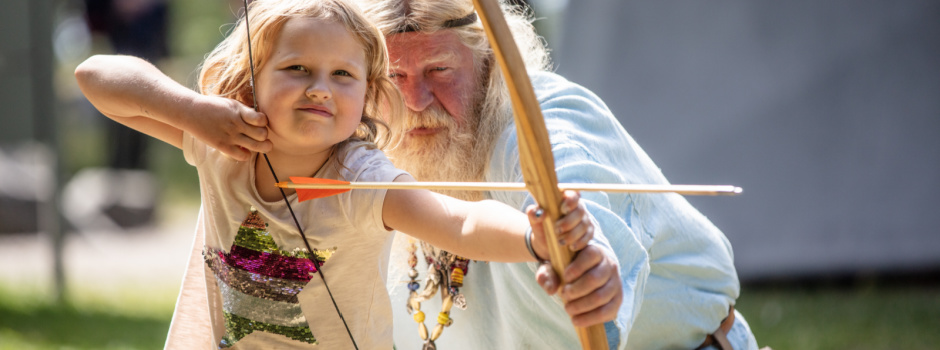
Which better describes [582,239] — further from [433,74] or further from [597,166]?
[433,74]

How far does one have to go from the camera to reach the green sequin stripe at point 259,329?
1.52 metres

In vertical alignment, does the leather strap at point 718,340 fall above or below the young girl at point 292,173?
below

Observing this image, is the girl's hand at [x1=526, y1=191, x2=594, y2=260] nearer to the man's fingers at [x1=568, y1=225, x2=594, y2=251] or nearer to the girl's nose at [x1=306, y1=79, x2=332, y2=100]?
the man's fingers at [x1=568, y1=225, x2=594, y2=251]

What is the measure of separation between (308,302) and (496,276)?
1.93 feet

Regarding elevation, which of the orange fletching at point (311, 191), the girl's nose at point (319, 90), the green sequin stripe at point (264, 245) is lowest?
the green sequin stripe at point (264, 245)

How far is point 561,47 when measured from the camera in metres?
4.83

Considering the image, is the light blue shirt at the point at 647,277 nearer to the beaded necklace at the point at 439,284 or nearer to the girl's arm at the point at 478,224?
the beaded necklace at the point at 439,284

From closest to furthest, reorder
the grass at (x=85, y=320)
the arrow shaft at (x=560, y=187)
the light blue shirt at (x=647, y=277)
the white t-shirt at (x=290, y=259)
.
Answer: the arrow shaft at (x=560, y=187)
the white t-shirt at (x=290, y=259)
the light blue shirt at (x=647, y=277)
the grass at (x=85, y=320)

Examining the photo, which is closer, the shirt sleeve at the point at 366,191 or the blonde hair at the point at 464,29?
the shirt sleeve at the point at 366,191

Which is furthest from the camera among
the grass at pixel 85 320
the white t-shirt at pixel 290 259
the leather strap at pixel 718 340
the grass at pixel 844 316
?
the grass at pixel 85 320

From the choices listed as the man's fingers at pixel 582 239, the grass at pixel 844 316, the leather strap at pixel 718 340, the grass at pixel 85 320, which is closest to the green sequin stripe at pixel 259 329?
the man's fingers at pixel 582 239

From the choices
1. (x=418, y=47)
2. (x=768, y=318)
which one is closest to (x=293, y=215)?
(x=418, y=47)

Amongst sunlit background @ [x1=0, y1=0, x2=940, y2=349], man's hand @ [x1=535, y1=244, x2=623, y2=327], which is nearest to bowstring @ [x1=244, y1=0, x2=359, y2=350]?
man's hand @ [x1=535, y1=244, x2=623, y2=327]

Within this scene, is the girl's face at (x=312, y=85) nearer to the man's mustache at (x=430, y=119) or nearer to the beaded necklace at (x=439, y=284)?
the man's mustache at (x=430, y=119)
